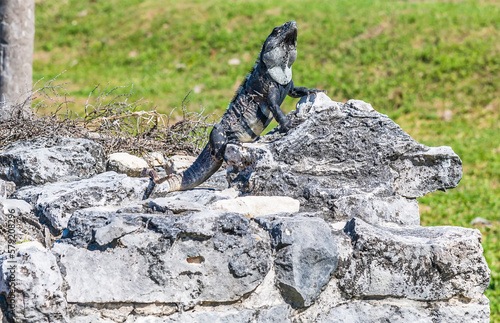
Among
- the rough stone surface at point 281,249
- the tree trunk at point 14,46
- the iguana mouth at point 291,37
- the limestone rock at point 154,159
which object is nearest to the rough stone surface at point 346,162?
the rough stone surface at point 281,249

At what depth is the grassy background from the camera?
1130cm

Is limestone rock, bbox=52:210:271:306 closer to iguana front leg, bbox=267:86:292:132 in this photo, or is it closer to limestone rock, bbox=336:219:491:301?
limestone rock, bbox=336:219:491:301

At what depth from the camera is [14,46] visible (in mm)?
6395

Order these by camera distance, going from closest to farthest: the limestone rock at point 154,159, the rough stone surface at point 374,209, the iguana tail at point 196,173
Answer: the rough stone surface at point 374,209 < the iguana tail at point 196,173 < the limestone rock at point 154,159

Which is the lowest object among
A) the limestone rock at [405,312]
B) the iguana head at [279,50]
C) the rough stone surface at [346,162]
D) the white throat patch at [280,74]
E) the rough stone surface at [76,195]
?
the limestone rock at [405,312]

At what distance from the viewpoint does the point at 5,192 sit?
3340 mm

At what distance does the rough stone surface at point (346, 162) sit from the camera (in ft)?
9.57

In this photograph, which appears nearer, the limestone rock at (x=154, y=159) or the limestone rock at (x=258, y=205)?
the limestone rock at (x=258, y=205)

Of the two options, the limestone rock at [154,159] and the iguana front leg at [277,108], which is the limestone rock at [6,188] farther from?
the iguana front leg at [277,108]

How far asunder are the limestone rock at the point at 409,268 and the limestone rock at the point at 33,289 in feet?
3.83

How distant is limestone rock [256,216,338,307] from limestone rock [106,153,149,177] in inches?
65.4

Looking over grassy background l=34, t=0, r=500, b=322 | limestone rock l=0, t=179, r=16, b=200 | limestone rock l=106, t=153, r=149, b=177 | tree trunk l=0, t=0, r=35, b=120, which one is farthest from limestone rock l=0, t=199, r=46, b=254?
grassy background l=34, t=0, r=500, b=322

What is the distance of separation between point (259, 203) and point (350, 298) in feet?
2.00

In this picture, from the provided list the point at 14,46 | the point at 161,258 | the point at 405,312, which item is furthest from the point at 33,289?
the point at 14,46
